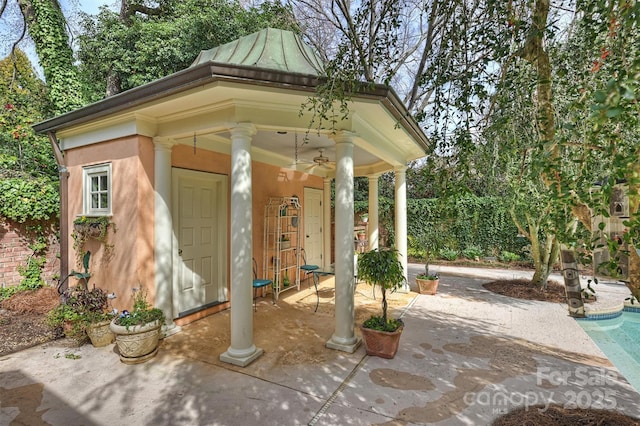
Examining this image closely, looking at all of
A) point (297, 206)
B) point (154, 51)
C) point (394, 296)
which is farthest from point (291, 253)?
point (154, 51)

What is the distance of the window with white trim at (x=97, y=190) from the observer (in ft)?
13.9

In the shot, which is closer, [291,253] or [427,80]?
[427,80]

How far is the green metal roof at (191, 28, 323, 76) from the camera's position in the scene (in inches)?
167

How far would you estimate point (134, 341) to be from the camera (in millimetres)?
3305

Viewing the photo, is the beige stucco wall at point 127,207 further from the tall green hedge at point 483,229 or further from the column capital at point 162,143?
the tall green hedge at point 483,229

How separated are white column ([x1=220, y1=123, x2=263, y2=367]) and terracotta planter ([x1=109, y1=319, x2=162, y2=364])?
2.95ft

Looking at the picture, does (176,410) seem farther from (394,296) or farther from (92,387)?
(394,296)

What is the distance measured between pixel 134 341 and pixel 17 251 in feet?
13.6


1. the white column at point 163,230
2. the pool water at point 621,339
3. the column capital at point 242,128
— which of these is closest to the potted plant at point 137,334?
the white column at point 163,230

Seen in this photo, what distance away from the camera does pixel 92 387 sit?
115 inches

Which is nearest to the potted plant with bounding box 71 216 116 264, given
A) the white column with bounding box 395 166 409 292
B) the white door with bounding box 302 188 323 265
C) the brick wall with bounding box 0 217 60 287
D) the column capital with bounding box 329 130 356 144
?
the brick wall with bounding box 0 217 60 287

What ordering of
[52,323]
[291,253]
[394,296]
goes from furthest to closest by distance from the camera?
[291,253] → [394,296] → [52,323]

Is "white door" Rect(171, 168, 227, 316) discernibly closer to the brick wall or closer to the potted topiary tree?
the brick wall

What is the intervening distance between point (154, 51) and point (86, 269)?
6.91 metres
